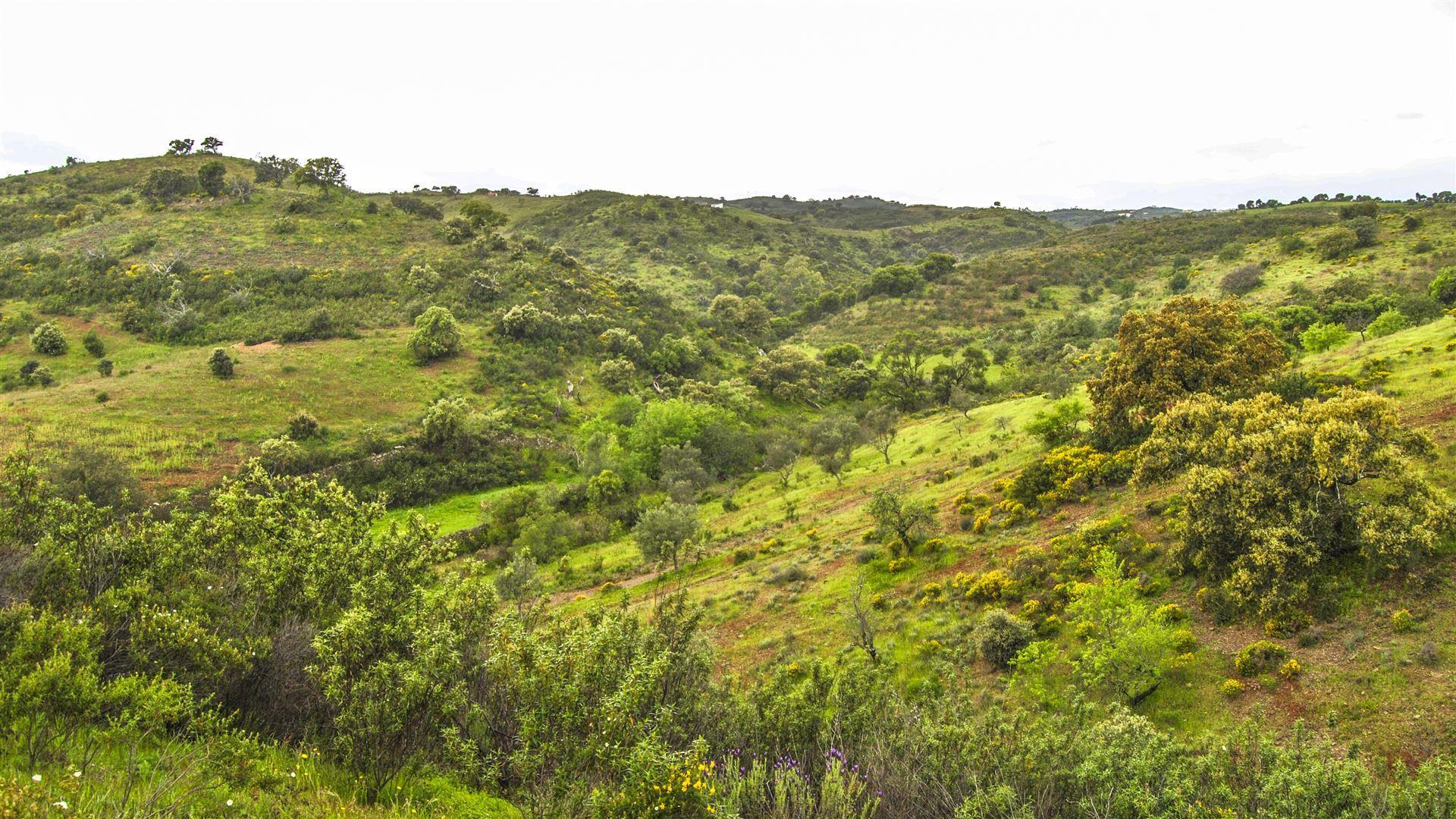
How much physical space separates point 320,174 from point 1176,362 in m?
112

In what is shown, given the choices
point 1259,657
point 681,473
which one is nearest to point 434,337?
point 681,473

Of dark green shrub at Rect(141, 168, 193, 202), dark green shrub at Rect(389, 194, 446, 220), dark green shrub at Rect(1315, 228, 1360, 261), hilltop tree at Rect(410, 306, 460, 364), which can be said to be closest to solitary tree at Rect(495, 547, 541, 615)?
hilltop tree at Rect(410, 306, 460, 364)

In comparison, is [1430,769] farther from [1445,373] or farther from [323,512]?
[1445,373]

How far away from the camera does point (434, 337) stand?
5962 centimetres

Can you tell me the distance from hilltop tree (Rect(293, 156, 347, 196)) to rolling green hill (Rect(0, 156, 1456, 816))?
1631 cm

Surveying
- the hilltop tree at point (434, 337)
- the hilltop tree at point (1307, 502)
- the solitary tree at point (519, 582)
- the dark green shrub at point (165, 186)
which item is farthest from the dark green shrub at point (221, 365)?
the hilltop tree at point (1307, 502)

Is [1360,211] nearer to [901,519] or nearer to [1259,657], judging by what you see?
[901,519]

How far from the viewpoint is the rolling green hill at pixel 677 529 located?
29.6 ft

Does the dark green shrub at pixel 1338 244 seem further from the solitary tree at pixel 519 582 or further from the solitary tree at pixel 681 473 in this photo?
the solitary tree at pixel 519 582

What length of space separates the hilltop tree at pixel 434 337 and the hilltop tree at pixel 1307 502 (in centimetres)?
5800

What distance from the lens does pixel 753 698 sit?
12.4 meters

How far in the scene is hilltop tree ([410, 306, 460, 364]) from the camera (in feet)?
193

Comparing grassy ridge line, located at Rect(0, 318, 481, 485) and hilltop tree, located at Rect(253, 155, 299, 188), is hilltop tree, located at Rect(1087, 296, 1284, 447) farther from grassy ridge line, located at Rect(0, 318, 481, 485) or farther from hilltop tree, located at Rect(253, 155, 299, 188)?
hilltop tree, located at Rect(253, 155, 299, 188)

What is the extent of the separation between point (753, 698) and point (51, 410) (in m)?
54.6
